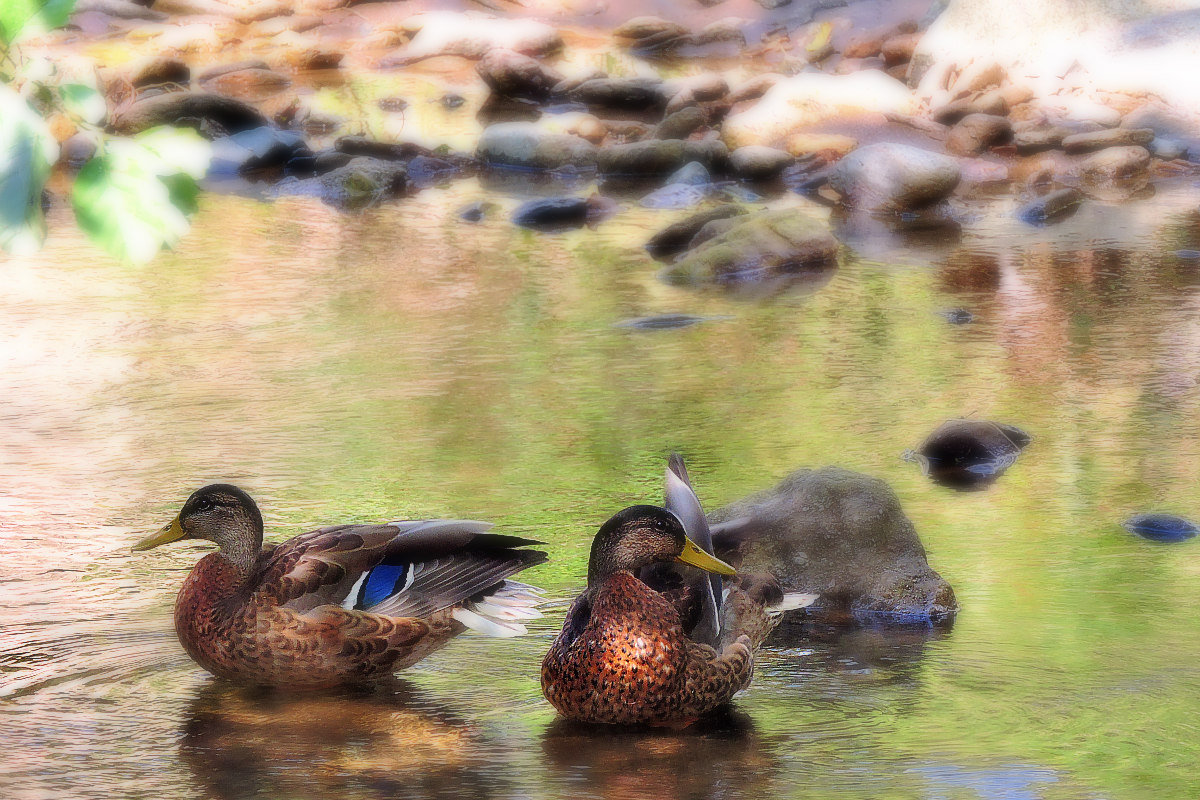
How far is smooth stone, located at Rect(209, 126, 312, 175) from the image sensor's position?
17.1 m

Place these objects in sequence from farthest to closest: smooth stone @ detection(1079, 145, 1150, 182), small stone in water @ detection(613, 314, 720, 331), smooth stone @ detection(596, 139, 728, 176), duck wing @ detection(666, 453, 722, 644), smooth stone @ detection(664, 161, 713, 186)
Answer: smooth stone @ detection(596, 139, 728, 176), smooth stone @ detection(1079, 145, 1150, 182), smooth stone @ detection(664, 161, 713, 186), small stone in water @ detection(613, 314, 720, 331), duck wing @ detection(666, 453, 722, 644)

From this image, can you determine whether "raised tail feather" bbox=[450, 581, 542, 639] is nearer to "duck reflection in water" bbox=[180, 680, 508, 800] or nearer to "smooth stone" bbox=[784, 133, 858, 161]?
"duck reflection in water" bbox=[180, 680, 508, 800]

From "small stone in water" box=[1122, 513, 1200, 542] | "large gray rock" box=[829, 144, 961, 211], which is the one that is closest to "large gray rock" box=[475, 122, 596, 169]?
"large gray rock" box=[829, 144, 961, 211]

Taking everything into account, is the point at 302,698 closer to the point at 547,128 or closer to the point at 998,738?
the point at 998,738

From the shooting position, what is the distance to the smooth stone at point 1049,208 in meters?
14.1

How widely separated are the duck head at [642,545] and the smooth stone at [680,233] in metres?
7.87

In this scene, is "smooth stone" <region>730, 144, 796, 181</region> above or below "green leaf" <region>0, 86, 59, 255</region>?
below

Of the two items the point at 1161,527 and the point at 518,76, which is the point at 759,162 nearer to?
the point at 518,76

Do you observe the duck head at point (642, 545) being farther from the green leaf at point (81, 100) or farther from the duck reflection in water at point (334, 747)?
the green leaf at point (81, 100)

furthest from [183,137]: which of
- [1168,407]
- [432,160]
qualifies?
[432,160]

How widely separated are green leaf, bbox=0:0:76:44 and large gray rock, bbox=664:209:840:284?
9.69 meters

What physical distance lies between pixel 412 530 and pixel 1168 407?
4366 mm

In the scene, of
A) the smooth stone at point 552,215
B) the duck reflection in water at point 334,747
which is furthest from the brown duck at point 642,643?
the smooth stone at point 552,215

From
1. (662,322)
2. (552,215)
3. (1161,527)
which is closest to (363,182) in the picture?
(552,215)
